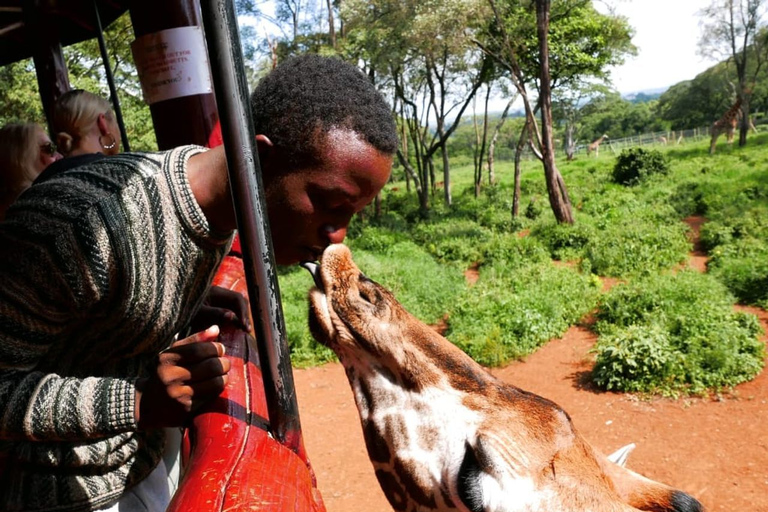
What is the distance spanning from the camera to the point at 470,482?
1.52m

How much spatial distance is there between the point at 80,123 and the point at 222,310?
204 centimetres

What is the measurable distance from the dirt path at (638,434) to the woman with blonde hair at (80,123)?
3991 millimetres

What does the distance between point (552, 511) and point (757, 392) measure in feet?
21.2

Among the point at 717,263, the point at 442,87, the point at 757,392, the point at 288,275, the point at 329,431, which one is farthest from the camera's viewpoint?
the point at 442,87

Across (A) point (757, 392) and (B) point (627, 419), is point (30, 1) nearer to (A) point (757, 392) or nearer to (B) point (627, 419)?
(B) point (627, 419)

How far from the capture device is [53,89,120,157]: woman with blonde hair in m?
3.18

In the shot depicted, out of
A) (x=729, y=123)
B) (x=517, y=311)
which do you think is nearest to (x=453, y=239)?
(x=517, y=311)

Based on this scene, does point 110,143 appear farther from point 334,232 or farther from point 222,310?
point 334,232

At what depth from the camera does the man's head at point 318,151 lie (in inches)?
54.4

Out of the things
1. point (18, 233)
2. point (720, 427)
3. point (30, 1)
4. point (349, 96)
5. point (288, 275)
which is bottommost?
point (720, 427)

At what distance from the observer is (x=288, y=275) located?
12.8 metres

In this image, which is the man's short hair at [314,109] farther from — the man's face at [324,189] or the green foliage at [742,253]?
the green foliage at [742,253]

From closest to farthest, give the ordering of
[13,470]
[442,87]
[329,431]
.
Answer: [13,470], [329,431], [442,87]

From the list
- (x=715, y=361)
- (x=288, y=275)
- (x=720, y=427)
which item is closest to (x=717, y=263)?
(x=715, y=361)
